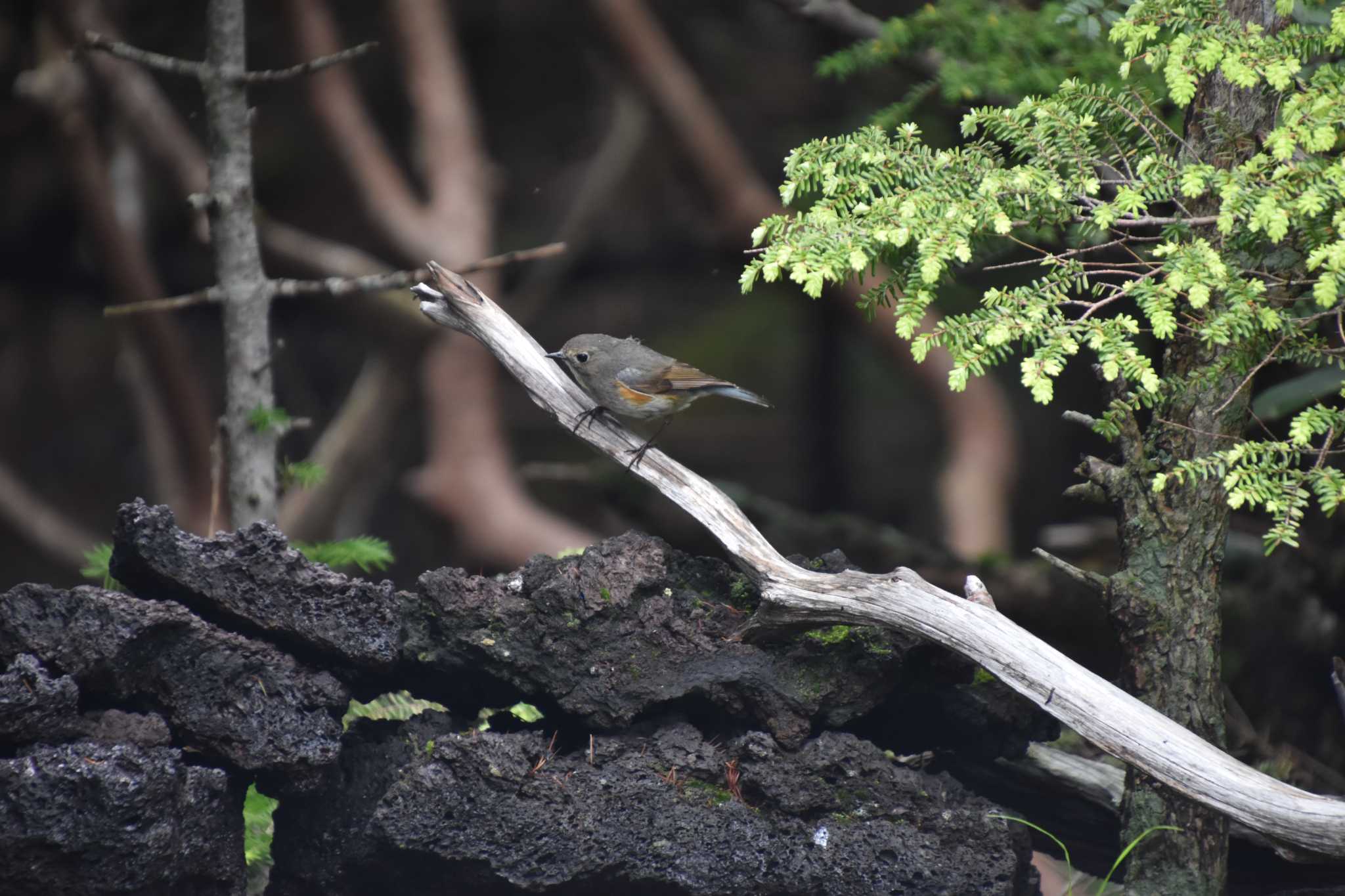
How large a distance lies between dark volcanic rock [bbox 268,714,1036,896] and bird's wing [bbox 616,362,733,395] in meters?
0.95

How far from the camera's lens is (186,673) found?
2.74 metres

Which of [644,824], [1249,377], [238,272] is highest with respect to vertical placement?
[238,272]

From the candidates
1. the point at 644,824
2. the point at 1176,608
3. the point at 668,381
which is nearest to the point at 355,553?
the point at 668,381

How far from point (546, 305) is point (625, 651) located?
5.90m

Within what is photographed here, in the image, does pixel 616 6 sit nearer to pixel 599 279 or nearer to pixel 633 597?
pixel 599 279

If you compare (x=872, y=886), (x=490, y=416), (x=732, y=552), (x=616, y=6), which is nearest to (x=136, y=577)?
(x=732, y=552)

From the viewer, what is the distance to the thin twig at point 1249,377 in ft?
8.25

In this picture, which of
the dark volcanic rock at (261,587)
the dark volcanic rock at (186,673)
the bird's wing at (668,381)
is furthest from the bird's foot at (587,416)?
the dark volcanic rock at (186,673)

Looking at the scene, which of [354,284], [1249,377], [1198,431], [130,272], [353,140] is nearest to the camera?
[1249,377]

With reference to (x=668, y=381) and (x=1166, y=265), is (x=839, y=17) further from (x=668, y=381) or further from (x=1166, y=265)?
(x=1166, y=265)

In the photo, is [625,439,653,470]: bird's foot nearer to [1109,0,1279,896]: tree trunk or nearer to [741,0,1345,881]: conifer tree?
[741,0,1345,881]: conifer tree

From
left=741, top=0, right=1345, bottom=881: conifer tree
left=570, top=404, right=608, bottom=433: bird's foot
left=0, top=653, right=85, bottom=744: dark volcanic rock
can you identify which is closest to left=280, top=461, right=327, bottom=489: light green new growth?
left=570, top=404, right=608, bottom=433: bird's foot

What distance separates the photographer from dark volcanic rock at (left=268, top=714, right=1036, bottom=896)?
2.70 meters

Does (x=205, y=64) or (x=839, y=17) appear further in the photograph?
(x=839, y=17)
